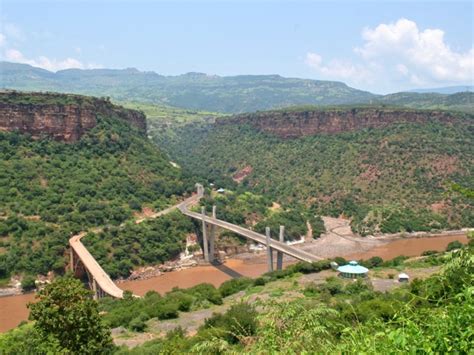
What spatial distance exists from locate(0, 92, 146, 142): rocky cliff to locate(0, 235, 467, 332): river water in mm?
29849

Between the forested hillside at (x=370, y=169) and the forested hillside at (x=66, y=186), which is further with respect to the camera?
the forested hillside at (x=370, y=169)

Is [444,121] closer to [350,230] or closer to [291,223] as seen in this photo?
[350,230]

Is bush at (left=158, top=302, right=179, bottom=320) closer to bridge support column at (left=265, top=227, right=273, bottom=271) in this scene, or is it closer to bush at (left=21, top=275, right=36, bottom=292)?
bridge support column at (left=265, top=227, right=273, bottom=271)

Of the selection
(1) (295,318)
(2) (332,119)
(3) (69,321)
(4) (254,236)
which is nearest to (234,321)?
(3) (69,321)

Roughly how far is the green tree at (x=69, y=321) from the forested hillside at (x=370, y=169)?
5779cm

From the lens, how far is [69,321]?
646 inches

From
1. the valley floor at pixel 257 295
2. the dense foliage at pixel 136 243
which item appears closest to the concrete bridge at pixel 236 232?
the dense foliage at pixel 136 243

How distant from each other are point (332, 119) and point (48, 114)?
208 feet

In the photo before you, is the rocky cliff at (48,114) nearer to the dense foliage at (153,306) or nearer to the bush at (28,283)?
the bush at (28,283)

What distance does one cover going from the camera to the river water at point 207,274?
40.8m

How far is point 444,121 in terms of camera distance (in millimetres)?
92438

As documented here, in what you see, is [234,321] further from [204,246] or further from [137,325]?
[204,246]

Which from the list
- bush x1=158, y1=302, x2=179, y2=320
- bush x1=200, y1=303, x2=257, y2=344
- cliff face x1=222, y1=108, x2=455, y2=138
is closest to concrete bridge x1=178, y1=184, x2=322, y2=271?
bush x1=158, y1=302, x2=179, y2=320

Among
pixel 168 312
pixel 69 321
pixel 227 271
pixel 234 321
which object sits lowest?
pixel 227 271
